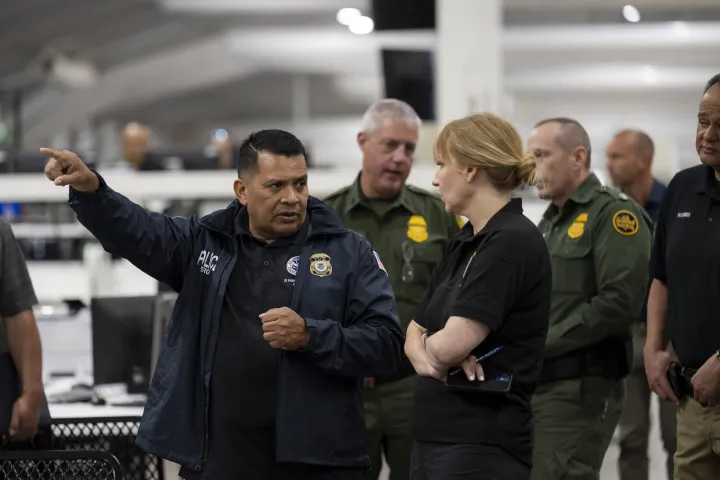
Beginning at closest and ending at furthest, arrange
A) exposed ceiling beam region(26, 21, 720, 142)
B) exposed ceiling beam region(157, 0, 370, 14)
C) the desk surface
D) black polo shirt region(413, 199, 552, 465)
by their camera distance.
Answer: black polo shirt region(413, 199, 552, 465)
the desk surface
exposed ceiling beam region(157, 0, 370, 14)
exposed ceiling beam region(26, 21, 720, 142)

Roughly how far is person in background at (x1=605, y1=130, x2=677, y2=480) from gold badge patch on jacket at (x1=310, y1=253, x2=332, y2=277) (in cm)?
174

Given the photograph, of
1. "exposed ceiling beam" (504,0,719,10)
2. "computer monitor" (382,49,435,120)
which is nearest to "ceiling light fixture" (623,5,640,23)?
"exposed ceiling beam" (504,0,719,10)

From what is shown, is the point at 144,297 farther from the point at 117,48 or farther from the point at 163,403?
the point at 117,48

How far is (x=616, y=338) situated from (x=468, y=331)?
3.94ft

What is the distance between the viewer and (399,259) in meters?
3.66

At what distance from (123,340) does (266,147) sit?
77.7 inches

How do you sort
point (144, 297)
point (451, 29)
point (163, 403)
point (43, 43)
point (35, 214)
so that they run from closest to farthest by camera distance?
point (163, 403) → point (144, 297) → point (451, 29) → point (35, 214) → point (43, 43)

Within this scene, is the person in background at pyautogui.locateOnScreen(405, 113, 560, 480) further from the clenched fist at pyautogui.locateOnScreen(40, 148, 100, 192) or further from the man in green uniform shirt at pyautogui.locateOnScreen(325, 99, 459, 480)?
the man in green uniform shirt at pyautogui.locateOnScreen(325, 99, 459, 480)

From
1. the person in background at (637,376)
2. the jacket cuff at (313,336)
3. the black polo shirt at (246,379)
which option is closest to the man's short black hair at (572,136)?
the person in background at (637,376)

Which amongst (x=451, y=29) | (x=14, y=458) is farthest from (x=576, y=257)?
(x=451, y=29)

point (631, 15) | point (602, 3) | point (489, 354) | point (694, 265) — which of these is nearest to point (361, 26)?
point (631, 15)

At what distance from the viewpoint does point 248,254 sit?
2709 millimetres

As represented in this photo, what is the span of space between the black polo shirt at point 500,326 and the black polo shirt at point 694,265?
547 millimetres

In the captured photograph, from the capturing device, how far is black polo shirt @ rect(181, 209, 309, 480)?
2.60 m
